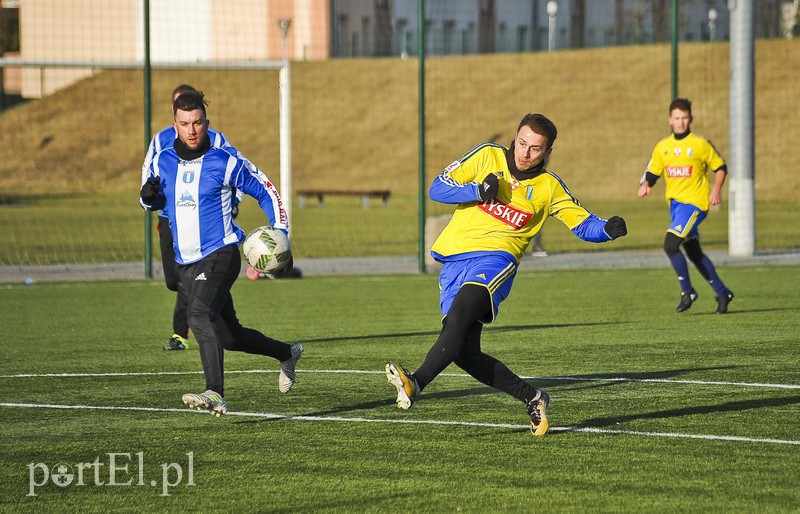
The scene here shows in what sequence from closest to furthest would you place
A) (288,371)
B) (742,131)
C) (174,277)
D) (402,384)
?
(402,384) → (288,371) → (174,277) → (742,131)

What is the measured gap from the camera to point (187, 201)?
8.16 meters

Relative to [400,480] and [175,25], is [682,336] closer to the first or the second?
[400,480]

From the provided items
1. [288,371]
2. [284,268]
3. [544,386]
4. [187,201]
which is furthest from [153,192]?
[544,386]

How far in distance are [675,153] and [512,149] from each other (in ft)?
22.1

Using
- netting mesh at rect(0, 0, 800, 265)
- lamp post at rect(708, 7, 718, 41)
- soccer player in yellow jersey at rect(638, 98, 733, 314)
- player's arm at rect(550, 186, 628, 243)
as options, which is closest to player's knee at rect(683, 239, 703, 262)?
soccer player in yellow jersey at rect(638, 98, 733, 314)

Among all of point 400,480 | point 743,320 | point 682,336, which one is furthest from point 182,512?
point 743,320

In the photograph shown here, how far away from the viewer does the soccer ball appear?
8.05m

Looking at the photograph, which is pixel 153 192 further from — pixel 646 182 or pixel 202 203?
pixel 646 182

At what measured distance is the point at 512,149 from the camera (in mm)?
7574

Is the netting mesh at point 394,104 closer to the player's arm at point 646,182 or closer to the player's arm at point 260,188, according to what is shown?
the player's arm at point 646,182

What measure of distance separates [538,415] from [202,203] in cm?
243

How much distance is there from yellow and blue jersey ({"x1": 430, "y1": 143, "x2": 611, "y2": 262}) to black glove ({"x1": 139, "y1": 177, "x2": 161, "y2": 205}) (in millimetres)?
1754

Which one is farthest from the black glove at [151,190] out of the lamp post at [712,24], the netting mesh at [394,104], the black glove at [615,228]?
the lamp post at [712,24]

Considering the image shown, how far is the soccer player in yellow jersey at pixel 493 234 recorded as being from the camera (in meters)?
7.31
